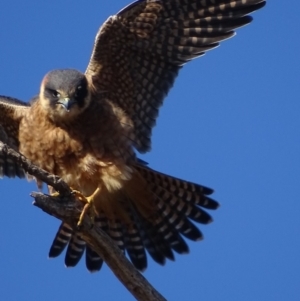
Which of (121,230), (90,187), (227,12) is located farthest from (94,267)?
(227,12)

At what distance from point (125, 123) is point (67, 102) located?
1.72 feet

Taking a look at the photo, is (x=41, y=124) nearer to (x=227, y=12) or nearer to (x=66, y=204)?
(x=66, y=204)

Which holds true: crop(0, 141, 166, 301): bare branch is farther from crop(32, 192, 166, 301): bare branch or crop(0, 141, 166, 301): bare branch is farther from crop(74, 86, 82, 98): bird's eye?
crop(74, 86, 82, 98): bird's eye

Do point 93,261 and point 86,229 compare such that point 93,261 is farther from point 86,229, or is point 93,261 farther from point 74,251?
point 86,229

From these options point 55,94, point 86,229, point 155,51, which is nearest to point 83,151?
point 55,94

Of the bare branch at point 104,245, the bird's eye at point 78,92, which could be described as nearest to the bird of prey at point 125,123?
the bird's eye at point 78,92

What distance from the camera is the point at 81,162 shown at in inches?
233

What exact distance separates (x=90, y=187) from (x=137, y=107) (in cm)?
79

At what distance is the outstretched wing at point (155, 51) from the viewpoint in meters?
6.13

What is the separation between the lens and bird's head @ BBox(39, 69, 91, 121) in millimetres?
5890

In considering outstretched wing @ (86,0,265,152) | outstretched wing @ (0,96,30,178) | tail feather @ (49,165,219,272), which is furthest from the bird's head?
tail feather @ (49,165,219,272)

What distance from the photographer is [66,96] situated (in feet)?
19.5

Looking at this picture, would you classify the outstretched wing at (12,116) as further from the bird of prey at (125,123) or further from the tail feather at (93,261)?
the tail feather at (93,261)

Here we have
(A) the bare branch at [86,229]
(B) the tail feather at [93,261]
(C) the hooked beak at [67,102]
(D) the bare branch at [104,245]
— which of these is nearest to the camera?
(A) the bare branch at [86,229]
